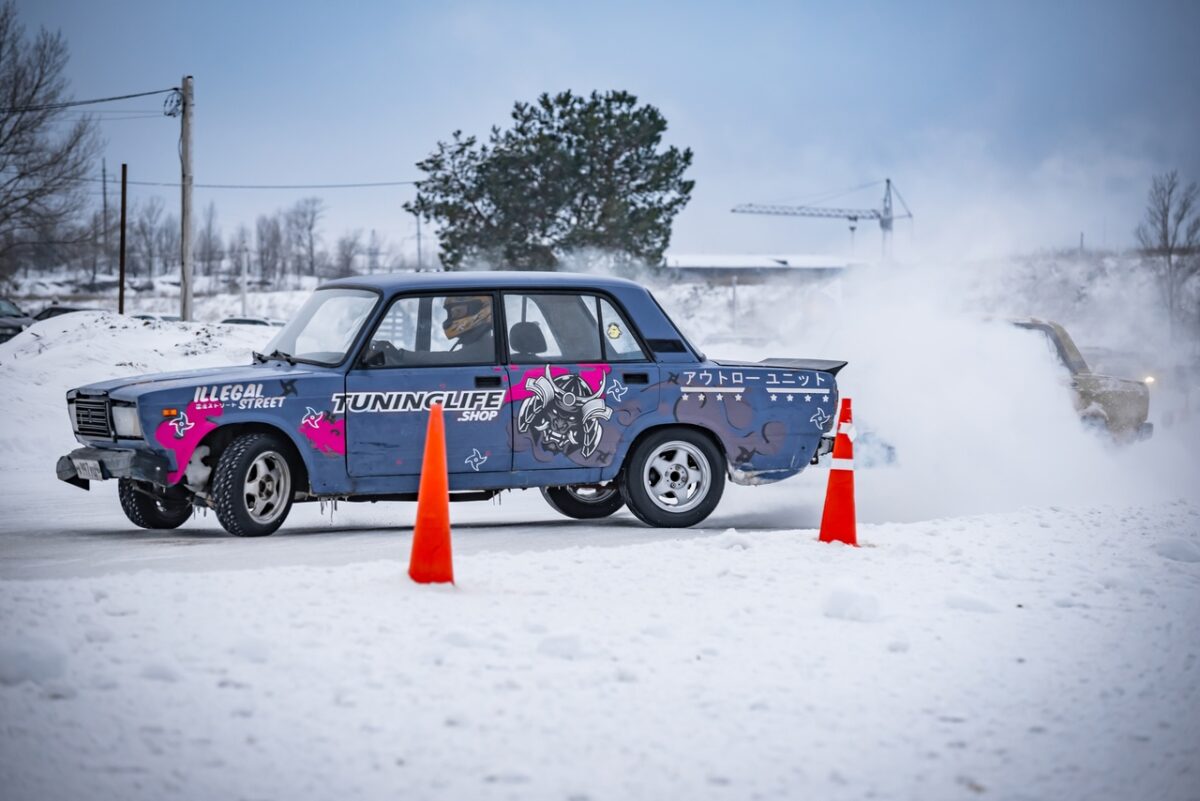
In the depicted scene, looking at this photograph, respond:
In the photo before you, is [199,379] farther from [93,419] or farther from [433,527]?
[433,527]

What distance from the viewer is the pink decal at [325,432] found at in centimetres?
919

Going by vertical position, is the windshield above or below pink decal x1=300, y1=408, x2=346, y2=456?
above

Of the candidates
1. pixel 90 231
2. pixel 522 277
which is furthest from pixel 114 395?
pixel 90 231

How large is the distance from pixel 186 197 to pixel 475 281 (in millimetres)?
23385

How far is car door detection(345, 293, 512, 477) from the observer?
927 centimetres

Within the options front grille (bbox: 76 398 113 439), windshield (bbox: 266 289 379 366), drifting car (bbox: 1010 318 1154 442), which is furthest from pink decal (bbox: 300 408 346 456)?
drifting car (bbox: 1010 318 1154 442)

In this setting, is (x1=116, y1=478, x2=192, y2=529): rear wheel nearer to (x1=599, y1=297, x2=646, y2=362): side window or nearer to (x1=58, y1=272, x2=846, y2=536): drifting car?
(x1=58, y1=272, x2=846, y2=536): drifting car

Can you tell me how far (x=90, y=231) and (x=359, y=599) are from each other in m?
42.8

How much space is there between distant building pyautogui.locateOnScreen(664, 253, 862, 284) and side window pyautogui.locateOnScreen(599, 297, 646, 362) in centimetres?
9316

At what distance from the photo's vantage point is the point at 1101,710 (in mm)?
5082

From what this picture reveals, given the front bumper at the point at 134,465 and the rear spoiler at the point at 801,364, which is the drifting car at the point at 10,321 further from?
the rear spoiler at the point at 801,364

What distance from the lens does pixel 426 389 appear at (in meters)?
9.39

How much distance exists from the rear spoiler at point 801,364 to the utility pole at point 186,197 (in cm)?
2261

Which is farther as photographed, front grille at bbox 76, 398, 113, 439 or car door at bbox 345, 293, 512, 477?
front grille at bbox 76, 398, 113, 439
